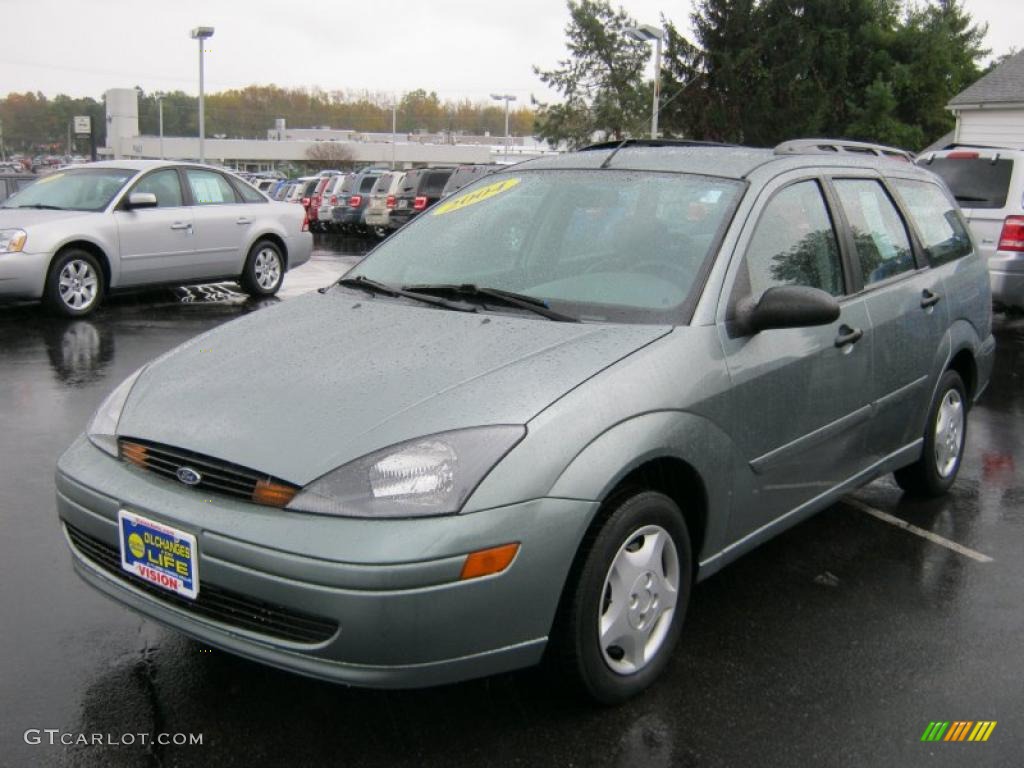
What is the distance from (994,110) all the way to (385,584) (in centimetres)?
2931

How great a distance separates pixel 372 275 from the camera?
13.5ft

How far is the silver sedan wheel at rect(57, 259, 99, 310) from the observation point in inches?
398

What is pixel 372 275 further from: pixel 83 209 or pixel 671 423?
pixel 83 209

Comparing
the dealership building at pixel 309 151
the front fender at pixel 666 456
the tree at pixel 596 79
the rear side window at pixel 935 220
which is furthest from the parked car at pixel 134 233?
the dealership building at pixel 309 151

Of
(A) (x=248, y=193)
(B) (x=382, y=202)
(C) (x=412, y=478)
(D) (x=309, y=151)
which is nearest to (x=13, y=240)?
(A) (x=248, y=193)

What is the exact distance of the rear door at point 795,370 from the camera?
3.42m

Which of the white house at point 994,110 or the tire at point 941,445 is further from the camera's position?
the white house at point 994,110

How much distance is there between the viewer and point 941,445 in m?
5.08

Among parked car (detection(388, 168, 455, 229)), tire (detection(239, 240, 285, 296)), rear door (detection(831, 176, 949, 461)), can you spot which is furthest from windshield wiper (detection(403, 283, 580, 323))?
parked car (detection(388, 168, 455, 229))

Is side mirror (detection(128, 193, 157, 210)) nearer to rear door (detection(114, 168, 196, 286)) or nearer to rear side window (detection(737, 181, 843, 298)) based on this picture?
rear door (detection(114, 168, 196, 286))

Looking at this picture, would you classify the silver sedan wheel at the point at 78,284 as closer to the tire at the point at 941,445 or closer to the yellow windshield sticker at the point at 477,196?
the yellow windshield sticker at the point at 477,196

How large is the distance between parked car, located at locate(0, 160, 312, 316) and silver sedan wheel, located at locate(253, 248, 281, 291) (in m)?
0.01

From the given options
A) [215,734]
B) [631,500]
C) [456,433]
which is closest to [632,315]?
[631,500]

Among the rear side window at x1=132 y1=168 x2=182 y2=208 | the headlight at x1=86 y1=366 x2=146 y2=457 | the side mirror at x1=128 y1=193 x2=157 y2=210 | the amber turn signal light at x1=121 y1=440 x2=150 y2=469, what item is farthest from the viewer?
the rear side window at x1=132 y1=168 x2=182 y2=208
